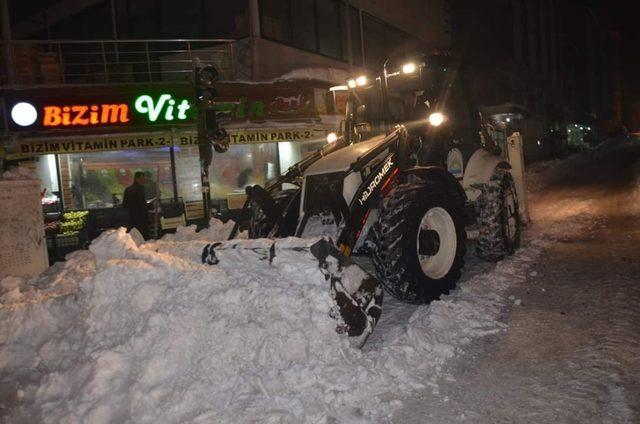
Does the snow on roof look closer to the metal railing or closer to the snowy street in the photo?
the metal railing

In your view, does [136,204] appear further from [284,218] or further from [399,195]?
[399,195]

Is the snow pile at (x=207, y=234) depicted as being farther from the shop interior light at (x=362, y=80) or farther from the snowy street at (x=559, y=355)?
the snowy street at (x=559, y=355)

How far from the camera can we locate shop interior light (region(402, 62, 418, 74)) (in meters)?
6.54

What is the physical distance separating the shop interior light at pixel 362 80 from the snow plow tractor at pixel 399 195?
15 millimetres

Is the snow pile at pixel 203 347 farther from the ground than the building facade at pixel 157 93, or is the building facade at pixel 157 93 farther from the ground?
the building facade at pixel 157 93

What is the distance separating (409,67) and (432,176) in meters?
1.47

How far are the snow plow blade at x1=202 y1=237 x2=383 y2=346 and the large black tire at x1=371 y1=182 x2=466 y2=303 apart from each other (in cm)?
59

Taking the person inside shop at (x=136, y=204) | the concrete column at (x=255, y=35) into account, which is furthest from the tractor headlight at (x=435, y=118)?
the concrete column at (x=255, y=35)

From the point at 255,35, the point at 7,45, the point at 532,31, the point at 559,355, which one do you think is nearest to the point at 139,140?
the point at 7,45

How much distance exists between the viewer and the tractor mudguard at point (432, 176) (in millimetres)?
6117

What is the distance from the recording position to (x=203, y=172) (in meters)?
9.78

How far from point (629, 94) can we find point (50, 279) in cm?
8780

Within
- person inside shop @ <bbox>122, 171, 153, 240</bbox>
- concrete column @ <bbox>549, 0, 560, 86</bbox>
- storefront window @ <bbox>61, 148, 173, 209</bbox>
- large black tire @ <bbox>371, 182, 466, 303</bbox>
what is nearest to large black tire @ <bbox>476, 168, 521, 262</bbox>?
large black tire @ <bbox>371, 182, 466, 303</bbox>

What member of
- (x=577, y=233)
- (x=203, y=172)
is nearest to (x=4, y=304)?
(x=203, y=172)
